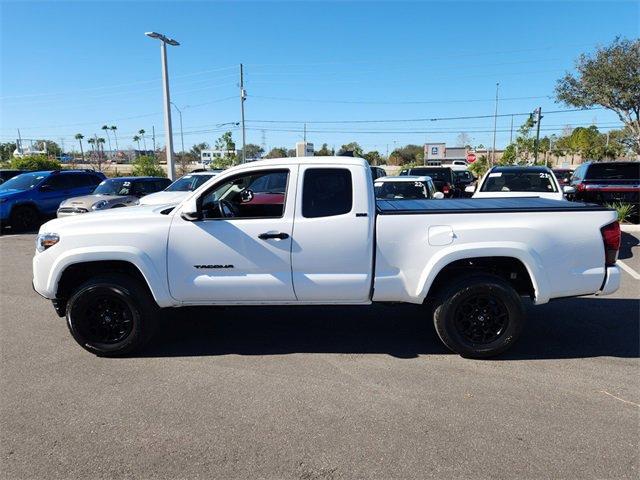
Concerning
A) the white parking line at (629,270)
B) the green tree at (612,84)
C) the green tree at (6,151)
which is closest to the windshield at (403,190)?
the white parking line at (629,270)

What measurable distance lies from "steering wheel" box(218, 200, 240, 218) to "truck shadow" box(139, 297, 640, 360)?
4.45 ft

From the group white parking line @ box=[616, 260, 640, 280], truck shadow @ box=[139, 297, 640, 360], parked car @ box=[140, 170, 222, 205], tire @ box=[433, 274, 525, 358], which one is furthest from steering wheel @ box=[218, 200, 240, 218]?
parked car @ box=[140, 170, 222, 205]

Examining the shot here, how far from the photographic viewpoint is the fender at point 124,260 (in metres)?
4.42

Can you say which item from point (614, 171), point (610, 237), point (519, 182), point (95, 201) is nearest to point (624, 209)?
point (614, 171)

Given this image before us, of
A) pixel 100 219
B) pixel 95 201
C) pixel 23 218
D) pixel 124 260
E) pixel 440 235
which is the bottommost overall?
pixel 23 218

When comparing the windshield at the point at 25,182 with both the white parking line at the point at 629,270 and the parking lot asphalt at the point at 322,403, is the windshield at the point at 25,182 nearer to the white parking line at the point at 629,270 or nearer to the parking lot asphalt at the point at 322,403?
the parking lot asphalt at the point at 322,403

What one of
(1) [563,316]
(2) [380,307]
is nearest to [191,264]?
(2) [380,307]

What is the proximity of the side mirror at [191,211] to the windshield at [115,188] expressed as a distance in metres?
9.67

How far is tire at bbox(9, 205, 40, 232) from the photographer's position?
1347cm

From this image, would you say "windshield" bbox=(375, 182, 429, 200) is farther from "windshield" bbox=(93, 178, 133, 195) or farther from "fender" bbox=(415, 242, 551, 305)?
"windshield" bbox=(93, 178, 133, 195)

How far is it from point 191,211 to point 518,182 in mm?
8492

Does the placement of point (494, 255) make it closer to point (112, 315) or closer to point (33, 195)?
point (112, 315)

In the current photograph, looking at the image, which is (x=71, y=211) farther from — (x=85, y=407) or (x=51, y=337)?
(x=85, y=407)

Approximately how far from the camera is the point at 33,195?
13695 millimetres
